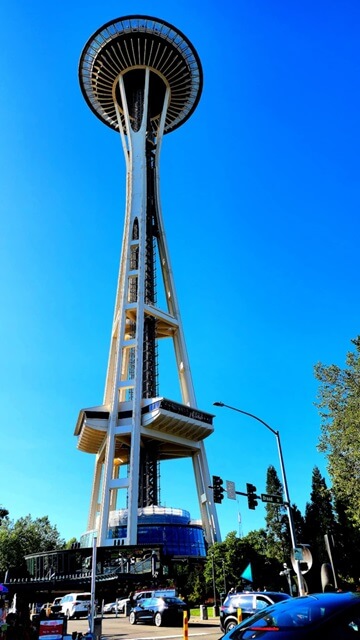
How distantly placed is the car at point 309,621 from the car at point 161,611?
19.8 m

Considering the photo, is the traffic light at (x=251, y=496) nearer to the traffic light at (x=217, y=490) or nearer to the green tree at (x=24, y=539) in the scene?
the traffic light at (x=217, y=490)

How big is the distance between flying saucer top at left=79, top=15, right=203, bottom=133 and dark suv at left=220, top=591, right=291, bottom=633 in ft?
305

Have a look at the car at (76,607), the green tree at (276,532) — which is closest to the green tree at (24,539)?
the green tree at (276,532)

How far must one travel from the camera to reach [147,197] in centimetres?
8750

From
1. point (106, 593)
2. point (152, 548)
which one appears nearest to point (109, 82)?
point (152, 548)

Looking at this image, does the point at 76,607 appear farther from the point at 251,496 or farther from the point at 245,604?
the point at 245,604

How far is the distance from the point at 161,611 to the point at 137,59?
9146 centimetres

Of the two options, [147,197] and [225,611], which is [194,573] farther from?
[147,197]

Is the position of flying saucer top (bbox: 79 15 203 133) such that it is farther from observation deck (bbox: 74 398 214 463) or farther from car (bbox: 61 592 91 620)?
car (bbox: 61 592 91 620)

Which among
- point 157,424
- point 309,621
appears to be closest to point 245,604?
point 309,621

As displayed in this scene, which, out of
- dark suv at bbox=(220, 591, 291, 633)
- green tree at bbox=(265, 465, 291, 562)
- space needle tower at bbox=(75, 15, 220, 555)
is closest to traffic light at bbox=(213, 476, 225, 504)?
dark suv at bbox=(220, 591, 291, 633)

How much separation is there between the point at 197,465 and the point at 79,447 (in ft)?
63.7

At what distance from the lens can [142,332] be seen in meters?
73.1

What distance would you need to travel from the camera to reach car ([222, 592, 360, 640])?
5883mm
